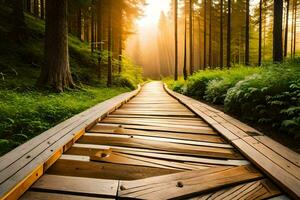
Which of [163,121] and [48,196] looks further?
[163,121]

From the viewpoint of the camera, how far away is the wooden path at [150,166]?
2.24 metres

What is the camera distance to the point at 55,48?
34.4 feet

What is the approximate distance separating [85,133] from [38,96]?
4951 mm

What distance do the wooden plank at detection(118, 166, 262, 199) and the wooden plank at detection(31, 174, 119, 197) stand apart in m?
0.11

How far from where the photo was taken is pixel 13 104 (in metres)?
6.85

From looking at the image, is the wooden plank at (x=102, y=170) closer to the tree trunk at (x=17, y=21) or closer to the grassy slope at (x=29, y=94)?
the grassy slope at (x=29, y=94)

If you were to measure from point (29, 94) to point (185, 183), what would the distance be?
26.1ft

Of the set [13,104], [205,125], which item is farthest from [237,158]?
[13,104]

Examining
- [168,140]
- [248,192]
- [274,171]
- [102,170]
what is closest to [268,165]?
[274,171]

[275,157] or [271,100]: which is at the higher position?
[271,100]

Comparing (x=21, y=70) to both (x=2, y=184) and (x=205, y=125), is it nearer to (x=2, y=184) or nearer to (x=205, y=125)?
(x=205, y=125)

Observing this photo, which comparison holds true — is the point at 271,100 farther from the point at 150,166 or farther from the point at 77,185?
the point at 77,185

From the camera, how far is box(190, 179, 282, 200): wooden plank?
7.18ft

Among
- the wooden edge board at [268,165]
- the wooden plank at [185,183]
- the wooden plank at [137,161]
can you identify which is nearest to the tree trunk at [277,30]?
the wooden edge board at [268,165]
